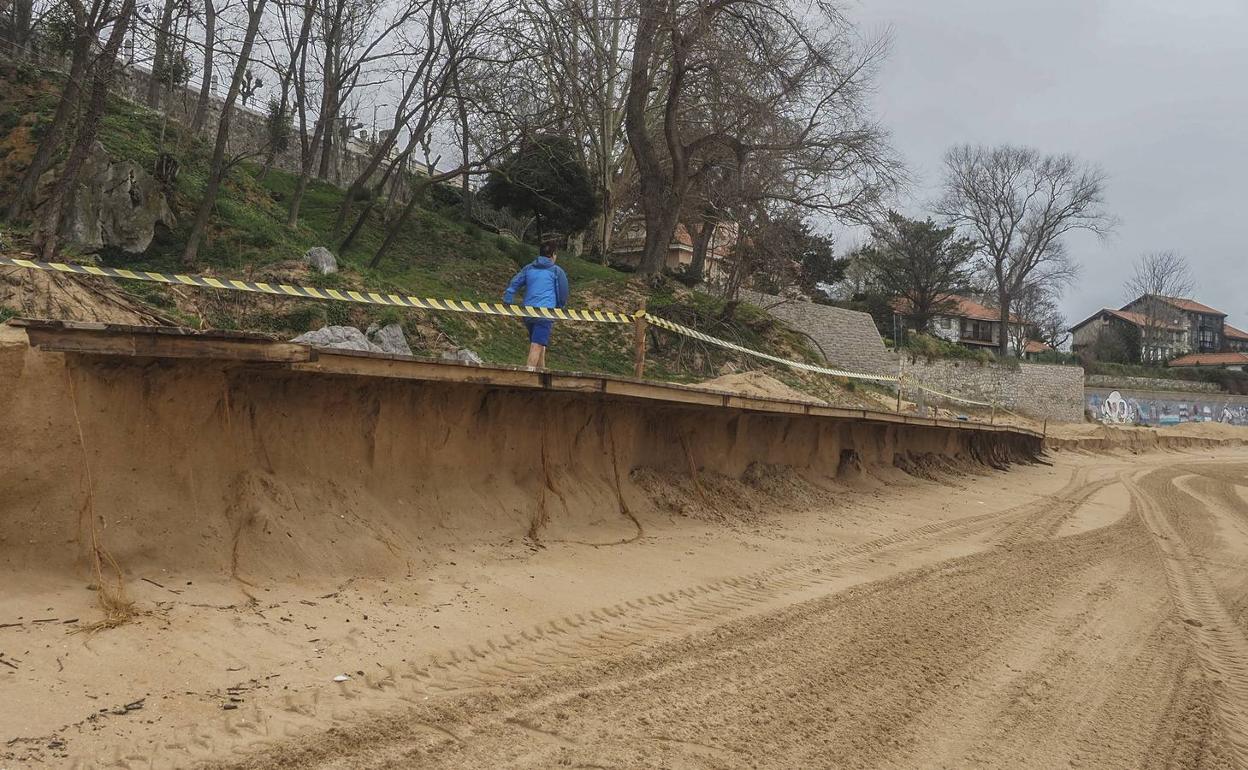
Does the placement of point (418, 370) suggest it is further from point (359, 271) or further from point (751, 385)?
point (359, 271)

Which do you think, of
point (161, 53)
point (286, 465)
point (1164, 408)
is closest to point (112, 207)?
point (161, 53)

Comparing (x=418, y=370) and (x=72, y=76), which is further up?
(x=72, y=76)

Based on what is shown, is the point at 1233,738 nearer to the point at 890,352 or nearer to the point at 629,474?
the point at 629,474

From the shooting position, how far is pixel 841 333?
117 feet

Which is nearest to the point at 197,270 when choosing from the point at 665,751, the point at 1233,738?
the point at 665,751

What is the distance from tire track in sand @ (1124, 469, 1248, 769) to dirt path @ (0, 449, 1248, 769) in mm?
24

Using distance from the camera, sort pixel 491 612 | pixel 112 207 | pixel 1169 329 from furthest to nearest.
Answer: pixel 1169 329, pixel 112 207, pixel 491 612

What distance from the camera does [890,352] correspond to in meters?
39.2

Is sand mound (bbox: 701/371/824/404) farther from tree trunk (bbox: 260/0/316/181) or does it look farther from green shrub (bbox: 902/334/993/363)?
green shrub (bbox: 902/334/993/363)

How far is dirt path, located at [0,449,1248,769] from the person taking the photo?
3.52m

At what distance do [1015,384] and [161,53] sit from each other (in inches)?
1536

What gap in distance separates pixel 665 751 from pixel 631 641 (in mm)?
1468

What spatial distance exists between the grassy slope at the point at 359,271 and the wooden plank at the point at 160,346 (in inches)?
139

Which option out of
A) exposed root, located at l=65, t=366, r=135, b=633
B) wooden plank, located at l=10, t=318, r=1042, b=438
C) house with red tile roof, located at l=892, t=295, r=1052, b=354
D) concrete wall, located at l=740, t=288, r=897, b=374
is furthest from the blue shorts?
house with red tile roof, located at l=892, t=295, r=1052, b=354
